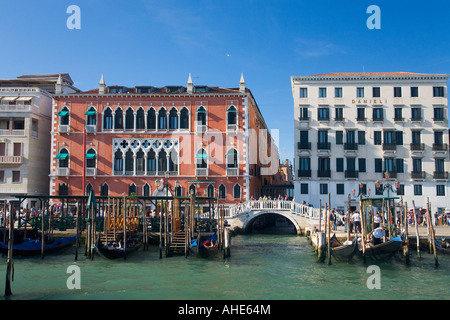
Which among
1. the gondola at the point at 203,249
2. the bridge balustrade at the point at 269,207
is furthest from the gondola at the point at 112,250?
the bridge balustrade at the point at 269,207

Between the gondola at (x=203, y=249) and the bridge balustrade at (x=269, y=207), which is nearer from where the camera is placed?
the gondola at (x=203, y=249)

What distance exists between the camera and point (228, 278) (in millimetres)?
14742

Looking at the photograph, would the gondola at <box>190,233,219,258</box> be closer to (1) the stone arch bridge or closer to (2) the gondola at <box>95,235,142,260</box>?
(2) the gondola at <box>95,235,142,260</box>

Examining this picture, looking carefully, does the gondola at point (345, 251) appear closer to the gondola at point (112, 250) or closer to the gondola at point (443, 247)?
the gondola at point (443, 247)

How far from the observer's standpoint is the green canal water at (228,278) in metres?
12.5

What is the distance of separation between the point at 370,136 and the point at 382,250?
14917mm

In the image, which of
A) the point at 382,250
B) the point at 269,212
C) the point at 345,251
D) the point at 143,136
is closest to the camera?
the point at 345,251

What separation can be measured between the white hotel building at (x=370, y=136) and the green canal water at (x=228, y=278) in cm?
1102

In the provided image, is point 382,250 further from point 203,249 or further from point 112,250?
point 112,250

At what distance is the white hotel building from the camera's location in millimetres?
30531

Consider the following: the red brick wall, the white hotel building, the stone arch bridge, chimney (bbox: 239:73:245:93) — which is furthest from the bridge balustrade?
chimney (bbox: 239:73:245:93)

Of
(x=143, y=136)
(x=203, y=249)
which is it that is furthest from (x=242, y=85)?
(x=203, y=249)
